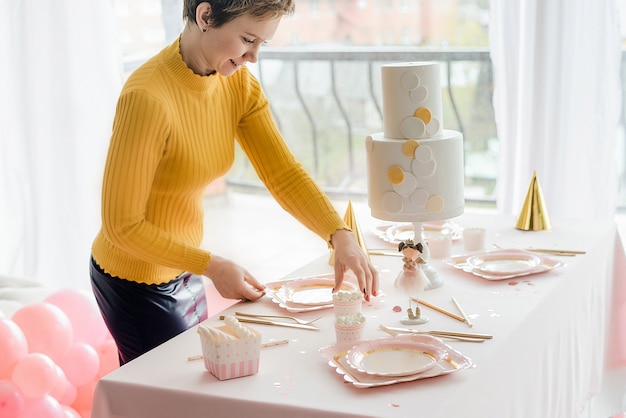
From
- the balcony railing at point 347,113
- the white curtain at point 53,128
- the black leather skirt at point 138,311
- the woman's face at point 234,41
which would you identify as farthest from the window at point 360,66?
the woman's face at point 234,41

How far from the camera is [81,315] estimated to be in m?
2.73

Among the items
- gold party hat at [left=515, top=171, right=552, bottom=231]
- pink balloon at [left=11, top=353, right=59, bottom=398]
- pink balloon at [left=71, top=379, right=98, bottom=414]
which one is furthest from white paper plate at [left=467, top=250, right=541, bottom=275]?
pink balloon at [left=71, top=379, right=98, bottom=414]

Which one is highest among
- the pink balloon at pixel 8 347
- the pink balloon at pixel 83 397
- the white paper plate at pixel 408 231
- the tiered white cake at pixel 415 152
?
the tiered white cake at pixel 415 152

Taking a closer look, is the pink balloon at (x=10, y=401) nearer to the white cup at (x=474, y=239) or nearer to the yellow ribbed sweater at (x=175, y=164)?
the yellow ribbed sweater at (x=175, y=164)

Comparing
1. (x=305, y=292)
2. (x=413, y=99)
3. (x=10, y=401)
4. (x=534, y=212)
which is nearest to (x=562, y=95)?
(x=534, y=212)

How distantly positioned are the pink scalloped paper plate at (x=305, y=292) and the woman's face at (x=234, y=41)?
0.50 meters

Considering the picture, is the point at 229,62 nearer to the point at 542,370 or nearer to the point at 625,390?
the point at 542,370

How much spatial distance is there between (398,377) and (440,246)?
0.78 metres

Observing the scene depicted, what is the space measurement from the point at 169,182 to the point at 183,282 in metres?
0.28

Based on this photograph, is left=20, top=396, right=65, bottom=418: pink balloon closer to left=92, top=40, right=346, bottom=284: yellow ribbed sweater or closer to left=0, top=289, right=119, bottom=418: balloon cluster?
left=0, top=289, right=119, bottom=418: balloon cluster

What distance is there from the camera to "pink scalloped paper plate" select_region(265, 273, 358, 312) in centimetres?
182

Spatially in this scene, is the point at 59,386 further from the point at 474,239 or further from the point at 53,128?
the point at 53,128

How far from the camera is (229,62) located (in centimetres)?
174

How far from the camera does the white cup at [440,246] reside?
215 centimetres
